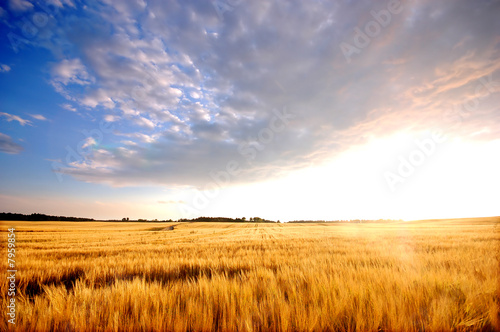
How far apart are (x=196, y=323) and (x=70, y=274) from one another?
15.3 feet

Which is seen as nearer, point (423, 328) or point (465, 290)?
point (423, 328)

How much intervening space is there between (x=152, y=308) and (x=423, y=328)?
287 centimetres

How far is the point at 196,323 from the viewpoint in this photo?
2.03 metres

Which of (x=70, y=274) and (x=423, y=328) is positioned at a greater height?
(x=423, y=328)

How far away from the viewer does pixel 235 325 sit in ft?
6.64

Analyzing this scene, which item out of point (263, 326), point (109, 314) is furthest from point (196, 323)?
point (109, 314)

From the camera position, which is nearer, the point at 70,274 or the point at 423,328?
the point at 423,328

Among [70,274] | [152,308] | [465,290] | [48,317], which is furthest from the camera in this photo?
[70,274]

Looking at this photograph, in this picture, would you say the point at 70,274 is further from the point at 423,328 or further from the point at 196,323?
the point at 423,328

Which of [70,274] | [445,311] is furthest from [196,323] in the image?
[70,274]

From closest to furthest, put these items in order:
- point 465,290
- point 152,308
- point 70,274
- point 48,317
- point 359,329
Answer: point 359,329, point 48,317, point 152,308, point 465,290, point 70,274

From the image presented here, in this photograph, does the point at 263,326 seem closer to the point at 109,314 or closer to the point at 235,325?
the point at 235,325

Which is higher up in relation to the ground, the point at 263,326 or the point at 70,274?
the point at 263,326

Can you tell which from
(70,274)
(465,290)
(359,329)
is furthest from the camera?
(70,274)
